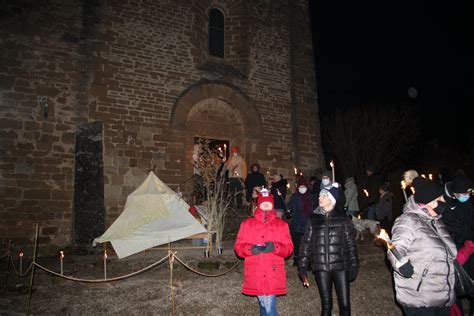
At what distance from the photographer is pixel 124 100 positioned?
10148mm

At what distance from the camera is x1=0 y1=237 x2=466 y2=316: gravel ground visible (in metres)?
5.23

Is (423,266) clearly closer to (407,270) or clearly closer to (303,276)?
(407,270)

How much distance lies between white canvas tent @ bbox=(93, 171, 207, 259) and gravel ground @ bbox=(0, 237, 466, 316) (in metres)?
0.41

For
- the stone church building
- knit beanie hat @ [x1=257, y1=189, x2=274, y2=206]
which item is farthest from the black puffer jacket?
the stone church building

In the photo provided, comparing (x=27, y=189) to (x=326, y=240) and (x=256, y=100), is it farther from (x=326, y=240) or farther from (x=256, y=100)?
(x=326, y=240)

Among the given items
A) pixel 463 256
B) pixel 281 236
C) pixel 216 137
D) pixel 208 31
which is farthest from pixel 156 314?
pixel 208 31

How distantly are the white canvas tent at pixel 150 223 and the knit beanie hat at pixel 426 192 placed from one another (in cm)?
461

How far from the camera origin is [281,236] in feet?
13.0

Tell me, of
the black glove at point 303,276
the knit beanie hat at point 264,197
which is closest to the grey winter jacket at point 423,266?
the black glove at point 303,276

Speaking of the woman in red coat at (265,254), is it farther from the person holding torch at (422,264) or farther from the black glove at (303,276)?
the person holding torch at (422,264)

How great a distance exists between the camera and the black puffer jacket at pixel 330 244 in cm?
390

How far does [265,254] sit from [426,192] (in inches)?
65.6

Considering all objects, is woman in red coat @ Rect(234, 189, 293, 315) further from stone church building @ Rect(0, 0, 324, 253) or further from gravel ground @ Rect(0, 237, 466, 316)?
stone church building @ Rect(0, 0, 324, 253)

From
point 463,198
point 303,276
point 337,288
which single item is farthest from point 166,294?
point 463,198
